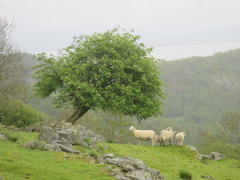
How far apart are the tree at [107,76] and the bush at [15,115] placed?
28.7ft

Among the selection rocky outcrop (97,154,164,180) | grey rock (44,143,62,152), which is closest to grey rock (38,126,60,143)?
grey rock (44,143,62,152)

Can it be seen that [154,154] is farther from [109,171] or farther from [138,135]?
[109,171]

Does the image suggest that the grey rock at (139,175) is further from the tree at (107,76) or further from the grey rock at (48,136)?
the tree at (107,76)

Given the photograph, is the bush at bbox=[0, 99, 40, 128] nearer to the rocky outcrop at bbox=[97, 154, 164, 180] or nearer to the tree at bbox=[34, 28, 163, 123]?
the tree at bbox=[34, 28, 163, 123]

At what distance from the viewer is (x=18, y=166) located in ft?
49.2

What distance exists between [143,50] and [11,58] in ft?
51.4

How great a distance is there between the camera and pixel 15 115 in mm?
46125

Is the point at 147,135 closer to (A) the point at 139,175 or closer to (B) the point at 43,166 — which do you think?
(A) the point at 139,175

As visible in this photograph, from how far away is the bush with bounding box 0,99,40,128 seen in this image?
4562 cm

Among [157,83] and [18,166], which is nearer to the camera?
[18,166]

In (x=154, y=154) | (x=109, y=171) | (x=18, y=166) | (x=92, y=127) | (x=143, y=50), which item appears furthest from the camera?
(x=92, y=127)

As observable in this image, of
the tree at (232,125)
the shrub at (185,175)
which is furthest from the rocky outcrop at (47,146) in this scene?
the tree at (232,125)

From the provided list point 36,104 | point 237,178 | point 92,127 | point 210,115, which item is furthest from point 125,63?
point 210,115

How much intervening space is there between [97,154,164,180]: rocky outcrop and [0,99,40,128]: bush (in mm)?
29607
